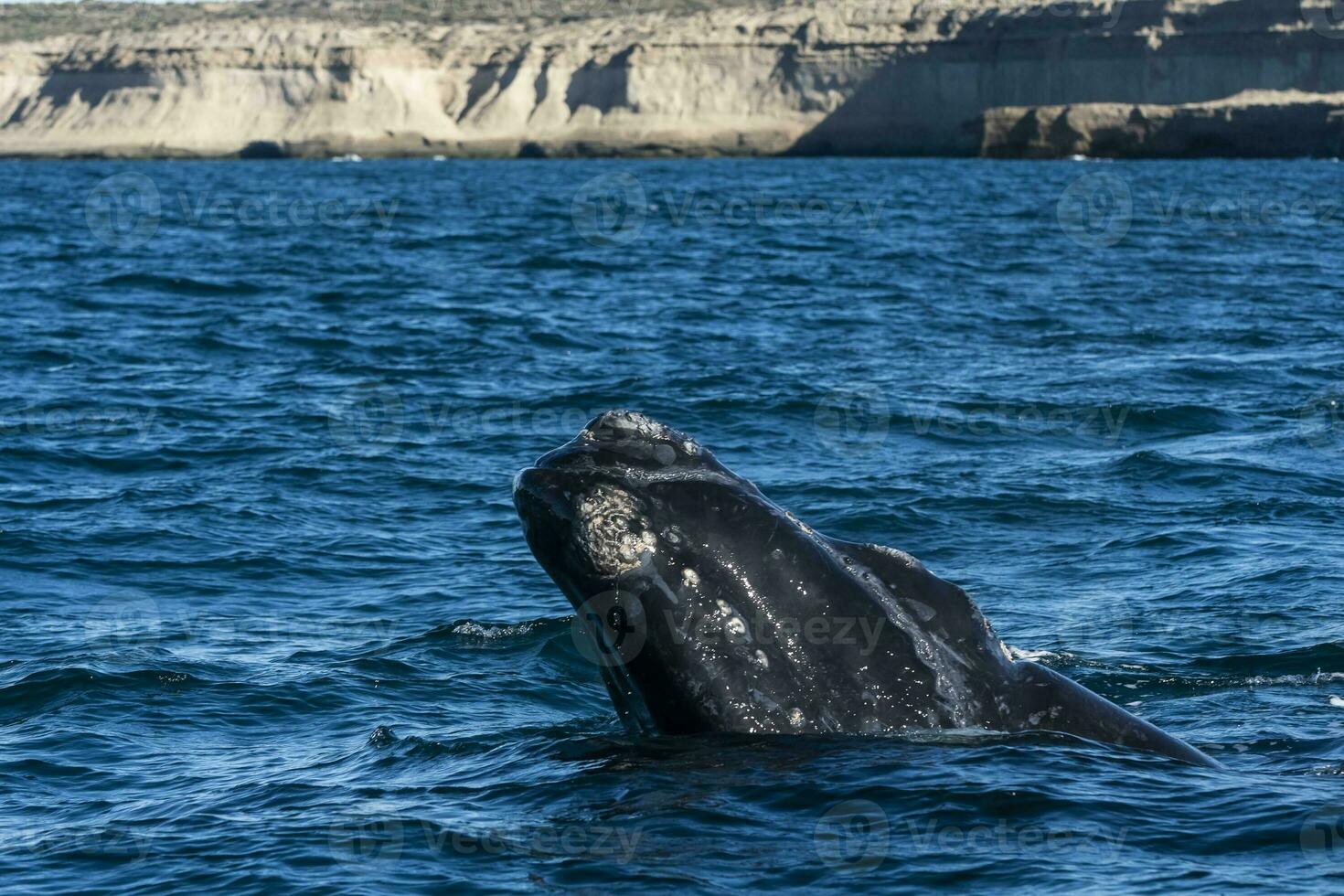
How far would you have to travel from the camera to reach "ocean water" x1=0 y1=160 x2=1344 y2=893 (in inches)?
249

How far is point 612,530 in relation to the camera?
20.0 ft

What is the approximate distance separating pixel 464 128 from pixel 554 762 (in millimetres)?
119594

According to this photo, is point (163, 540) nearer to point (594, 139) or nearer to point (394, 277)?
point (394, 277)

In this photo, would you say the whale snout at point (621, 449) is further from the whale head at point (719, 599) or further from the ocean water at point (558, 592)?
the ocean water at point (558, 592)

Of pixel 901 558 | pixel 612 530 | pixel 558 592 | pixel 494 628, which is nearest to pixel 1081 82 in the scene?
pixel 558 592

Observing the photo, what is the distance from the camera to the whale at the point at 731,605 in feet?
20.1

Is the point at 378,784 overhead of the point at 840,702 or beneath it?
beneath

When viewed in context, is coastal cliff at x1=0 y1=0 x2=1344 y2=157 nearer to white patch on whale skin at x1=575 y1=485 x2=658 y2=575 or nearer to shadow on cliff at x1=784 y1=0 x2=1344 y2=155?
shadow on cliff at x1=784 y1=0 x2=1344 y2=155

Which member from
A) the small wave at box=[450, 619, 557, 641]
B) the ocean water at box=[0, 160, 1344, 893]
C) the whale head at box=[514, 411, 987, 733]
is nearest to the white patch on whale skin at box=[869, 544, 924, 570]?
the whale head at box=[514, 411, 987, 733]

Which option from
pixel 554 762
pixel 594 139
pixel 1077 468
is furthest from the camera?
pixel 594 139

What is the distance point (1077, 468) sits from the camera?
1540 centimetres

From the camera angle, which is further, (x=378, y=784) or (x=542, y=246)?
(x=542, y=246)

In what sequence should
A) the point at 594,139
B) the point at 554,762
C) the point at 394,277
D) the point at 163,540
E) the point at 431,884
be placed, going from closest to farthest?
the point at 431,884 → the point at 554,762 → the point at 163,540 → the point at 394,277 → the point at 594,139

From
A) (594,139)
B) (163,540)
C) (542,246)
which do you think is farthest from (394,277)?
(594,139)
